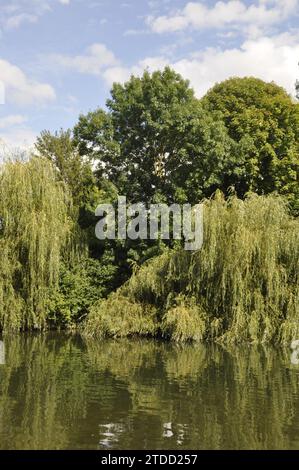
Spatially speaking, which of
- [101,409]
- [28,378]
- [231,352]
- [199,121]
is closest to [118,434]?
[101,409]

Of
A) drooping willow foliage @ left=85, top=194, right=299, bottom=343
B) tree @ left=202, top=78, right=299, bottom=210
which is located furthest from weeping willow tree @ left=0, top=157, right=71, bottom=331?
tree @ left=202, top=78, right=299, bottom=210

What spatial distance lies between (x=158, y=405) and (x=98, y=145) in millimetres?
15154

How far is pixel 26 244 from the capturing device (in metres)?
19.6

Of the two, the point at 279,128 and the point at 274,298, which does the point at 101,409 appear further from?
the point at 279,128

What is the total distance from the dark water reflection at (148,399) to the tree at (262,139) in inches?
380

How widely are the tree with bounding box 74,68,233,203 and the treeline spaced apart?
1.9 inches

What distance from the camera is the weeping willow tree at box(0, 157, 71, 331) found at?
63.3 feet

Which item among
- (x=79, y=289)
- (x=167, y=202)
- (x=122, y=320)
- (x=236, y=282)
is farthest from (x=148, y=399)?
(x=167, y=202)

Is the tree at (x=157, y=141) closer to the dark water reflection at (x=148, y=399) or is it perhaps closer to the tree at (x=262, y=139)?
the tree at (x=262, y=139)

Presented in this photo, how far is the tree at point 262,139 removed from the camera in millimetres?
23938

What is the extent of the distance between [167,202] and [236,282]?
6.36 m

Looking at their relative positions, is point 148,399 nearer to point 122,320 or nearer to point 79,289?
point 122,320

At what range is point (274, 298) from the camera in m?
17.7

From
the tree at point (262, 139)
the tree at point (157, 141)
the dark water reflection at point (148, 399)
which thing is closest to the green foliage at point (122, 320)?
Result: the dark water reflection at point (148, 399)
